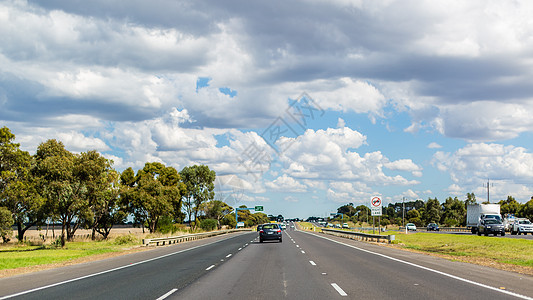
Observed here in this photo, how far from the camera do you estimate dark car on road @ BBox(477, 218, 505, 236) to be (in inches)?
1999

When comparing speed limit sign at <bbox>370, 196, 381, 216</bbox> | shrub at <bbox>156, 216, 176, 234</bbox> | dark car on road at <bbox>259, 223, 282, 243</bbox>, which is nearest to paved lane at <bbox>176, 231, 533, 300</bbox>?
dark car on road at <bbox>259, 223, 282, 243</bbox>

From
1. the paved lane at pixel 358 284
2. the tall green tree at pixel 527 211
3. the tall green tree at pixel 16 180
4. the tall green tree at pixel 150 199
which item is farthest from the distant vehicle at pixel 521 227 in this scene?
the tall green tree at pixel 16 180

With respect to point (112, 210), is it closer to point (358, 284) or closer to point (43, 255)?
point (43, 255)

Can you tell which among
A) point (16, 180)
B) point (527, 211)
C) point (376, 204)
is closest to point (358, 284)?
point (376, 204)

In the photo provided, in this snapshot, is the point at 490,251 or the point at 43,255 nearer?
the point at 490,251

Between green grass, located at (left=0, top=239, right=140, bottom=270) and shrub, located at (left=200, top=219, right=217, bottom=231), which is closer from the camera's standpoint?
green grass, located at (left=0, top=239, right=140, bottom=270)

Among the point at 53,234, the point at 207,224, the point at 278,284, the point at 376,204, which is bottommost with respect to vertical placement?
the point at 207,224

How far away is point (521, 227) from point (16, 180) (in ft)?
180

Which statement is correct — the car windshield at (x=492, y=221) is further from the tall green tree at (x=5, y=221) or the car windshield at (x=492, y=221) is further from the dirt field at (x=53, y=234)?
the tall green tree at (x=5, y=221)

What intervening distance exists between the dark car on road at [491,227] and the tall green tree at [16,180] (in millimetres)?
44083

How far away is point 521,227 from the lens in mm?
57906

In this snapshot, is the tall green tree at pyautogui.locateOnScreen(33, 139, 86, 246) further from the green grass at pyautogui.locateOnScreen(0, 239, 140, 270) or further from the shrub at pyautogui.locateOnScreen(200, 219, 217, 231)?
the shrub at pyautogui.locateOnScreen(200, 219, 217, 231)

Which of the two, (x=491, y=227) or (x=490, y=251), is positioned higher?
(x=491, y=227)

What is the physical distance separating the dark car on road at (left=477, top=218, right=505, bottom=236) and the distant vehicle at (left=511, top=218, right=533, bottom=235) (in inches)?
290
